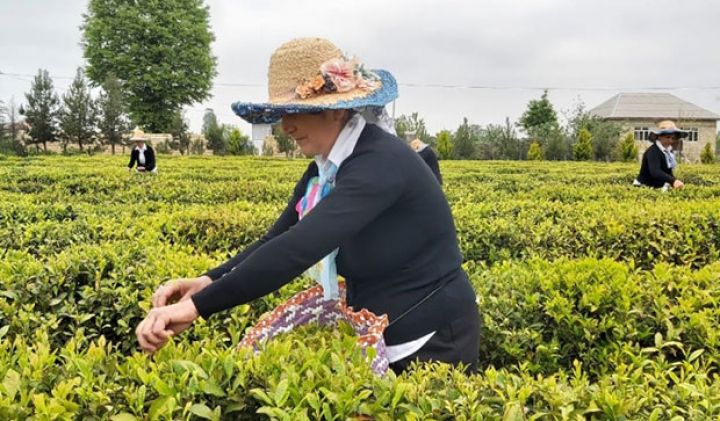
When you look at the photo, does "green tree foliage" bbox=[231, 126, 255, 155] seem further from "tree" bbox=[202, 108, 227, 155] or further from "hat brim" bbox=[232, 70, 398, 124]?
→ "hat brim" bbox=[232, 70, 398, 124]

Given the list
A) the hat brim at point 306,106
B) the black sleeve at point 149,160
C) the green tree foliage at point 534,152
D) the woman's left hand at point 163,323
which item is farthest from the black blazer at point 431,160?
the green tree foliage at point 534,152

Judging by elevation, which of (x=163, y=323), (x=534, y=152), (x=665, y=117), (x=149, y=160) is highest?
(x=665, y=117)

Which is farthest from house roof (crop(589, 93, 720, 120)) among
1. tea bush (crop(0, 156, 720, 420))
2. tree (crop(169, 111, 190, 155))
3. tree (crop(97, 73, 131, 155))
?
tea bush (crop(0, 156, 720, 420))

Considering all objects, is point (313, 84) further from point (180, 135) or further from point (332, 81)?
point (180, 135)

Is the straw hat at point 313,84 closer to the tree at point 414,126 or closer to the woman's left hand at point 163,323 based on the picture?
the woman's left hand at point 163,323

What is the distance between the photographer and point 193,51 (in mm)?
46469

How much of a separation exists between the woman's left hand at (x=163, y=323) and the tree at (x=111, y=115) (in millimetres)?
39884

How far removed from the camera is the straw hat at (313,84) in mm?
2074

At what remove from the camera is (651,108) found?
184 ft

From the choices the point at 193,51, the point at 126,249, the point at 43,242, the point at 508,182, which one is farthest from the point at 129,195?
the point at 193,51

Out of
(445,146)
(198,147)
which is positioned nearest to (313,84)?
(445,146)

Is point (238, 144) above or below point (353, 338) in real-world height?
above

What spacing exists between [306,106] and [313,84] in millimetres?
113

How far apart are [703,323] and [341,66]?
2.16 m
